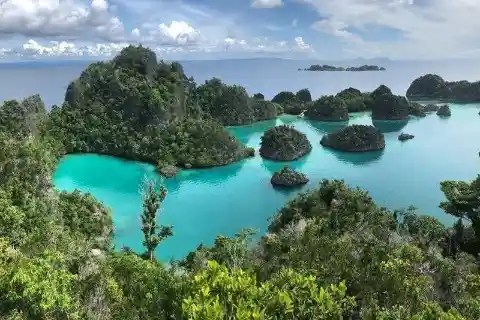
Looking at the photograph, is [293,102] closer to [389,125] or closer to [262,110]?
[262,110]

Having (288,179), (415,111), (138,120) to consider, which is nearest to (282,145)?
(288,179)

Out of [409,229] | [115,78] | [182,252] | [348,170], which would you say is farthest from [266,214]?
[115,78]

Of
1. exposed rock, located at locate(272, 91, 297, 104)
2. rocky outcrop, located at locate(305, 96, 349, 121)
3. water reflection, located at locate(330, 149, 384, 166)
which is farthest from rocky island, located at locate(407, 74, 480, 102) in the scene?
water reflection, located at locate(330, 149, 384, 166)

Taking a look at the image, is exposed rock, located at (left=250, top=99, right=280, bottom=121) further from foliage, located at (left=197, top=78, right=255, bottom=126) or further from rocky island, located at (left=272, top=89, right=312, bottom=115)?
rocky island, located at (left=272, top=89, right=312, bottom=115)

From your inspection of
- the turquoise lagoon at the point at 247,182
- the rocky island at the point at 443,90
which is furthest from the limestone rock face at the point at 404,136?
the rocky island at the point at 443,90

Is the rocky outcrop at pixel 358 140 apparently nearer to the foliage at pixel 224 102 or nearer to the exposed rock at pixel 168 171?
the foliage at pixel 224 102
